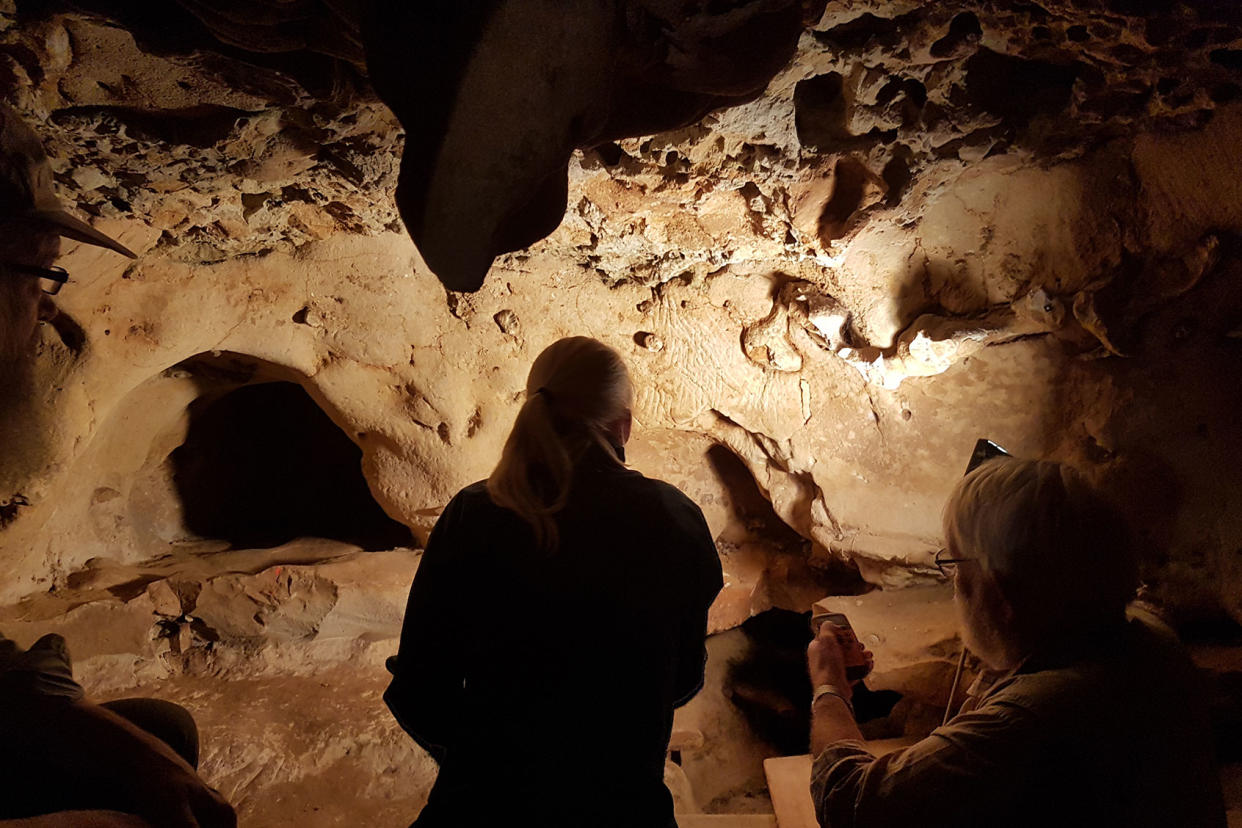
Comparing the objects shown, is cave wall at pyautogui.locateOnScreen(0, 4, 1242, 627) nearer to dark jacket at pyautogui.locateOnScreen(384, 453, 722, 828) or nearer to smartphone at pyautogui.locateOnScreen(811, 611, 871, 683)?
dark jacket at pyautogui.locateOnScreen(384, 453, 722, 828)

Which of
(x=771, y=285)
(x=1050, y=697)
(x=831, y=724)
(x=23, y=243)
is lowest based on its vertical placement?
(x=831, y=724)

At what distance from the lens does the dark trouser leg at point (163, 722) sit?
5.65 ft

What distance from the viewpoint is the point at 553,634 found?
1.37 metres

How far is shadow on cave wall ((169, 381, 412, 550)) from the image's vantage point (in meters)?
4.75

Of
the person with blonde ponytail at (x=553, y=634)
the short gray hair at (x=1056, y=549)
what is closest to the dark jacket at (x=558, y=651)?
the person with blonde ponytail at (x=553, y=634)

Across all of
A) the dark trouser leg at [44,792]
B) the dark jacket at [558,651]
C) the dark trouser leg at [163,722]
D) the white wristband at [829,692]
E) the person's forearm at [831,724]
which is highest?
the dark jacket at [558,651]

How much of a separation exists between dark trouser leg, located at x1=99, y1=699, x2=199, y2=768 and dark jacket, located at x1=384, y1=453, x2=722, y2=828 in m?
0.74

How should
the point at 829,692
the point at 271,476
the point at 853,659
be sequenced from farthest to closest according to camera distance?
the point at 271,476 < the point at 853,659 < the point at 829,692

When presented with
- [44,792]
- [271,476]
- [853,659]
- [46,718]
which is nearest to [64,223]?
[46,718]

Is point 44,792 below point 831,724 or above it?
below

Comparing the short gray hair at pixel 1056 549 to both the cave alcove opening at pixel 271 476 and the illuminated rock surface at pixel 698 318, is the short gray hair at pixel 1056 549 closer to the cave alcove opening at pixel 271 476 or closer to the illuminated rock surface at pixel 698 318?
the illuminated rock surface at pixel 698 318

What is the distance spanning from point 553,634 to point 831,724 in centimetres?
86

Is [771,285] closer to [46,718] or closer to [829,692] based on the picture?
[829,692]

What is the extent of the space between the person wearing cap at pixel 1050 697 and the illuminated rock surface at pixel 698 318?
4.20 ft
